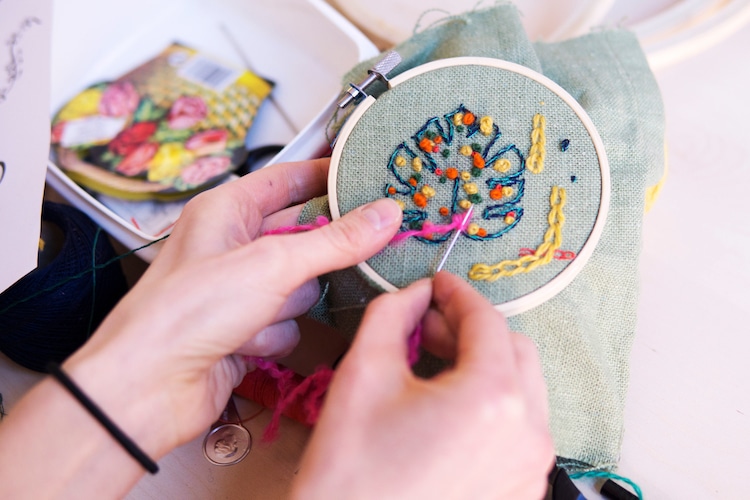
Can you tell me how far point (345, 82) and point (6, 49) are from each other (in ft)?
1.26

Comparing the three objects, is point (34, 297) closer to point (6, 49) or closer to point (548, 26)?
point (6, 49)

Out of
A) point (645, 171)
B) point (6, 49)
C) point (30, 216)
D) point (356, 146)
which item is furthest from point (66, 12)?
point (645, 171)

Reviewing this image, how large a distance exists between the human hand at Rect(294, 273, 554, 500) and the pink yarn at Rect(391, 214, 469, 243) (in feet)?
0.34

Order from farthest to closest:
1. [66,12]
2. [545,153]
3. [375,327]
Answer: [66,12]
[545,153]
[375,327]

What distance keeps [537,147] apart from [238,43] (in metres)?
0.65

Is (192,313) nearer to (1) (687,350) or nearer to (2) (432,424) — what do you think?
(2) (432,424)

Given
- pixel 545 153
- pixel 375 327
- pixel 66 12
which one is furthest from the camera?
pixel 66 12

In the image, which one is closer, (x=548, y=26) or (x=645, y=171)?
(x=645, y=171)

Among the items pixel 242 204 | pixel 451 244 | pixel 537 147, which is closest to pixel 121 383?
pixel 242 204

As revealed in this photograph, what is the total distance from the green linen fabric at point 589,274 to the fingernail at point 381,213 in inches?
2.6

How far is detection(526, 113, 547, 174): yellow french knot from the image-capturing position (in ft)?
1.82

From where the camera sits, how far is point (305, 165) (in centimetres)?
64

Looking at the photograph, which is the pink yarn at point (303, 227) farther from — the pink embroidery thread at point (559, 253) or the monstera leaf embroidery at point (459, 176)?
the pink embroidery thread at point (559, 253)

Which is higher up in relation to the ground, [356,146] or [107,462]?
[356,146]
